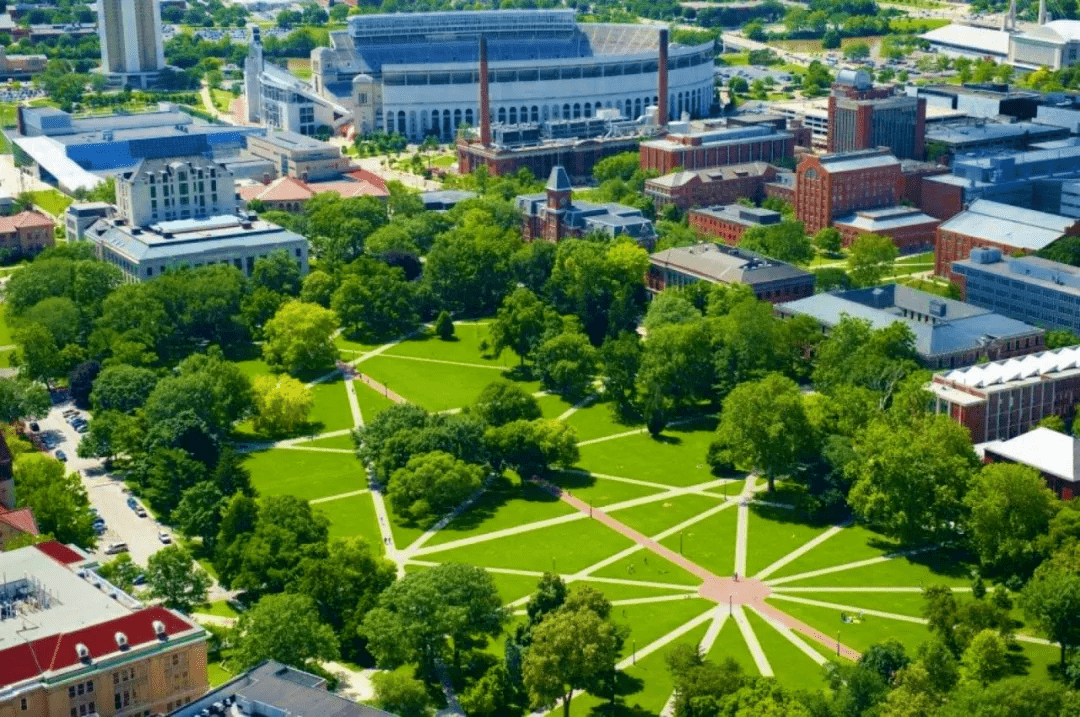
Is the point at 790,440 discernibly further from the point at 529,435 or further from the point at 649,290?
the point at 649,290

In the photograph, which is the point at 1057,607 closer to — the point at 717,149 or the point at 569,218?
the point at 569,218

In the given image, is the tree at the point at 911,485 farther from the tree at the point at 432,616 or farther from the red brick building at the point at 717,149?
the red brick building at the point at 717,149

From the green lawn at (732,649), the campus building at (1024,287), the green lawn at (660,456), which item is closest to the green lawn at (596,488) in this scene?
the green lawn at (660,456)

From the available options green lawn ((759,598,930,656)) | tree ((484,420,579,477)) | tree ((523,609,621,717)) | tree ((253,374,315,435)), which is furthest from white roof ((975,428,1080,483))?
tree ((253,374,315,435))

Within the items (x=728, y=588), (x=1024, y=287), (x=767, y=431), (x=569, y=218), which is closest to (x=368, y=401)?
(x=767, y=431)

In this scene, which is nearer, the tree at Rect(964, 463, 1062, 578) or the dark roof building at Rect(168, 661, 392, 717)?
the dark roof building at Rect(168, 661, 392, 717)

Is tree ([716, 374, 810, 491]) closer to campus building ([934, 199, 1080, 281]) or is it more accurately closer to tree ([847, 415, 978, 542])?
tree ([847, 415, 978, 542])
